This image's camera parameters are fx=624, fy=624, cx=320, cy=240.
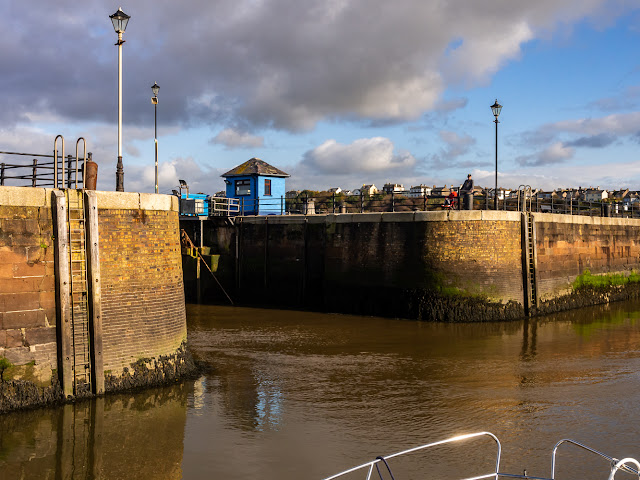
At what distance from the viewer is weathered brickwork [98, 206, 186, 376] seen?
34.0 ft

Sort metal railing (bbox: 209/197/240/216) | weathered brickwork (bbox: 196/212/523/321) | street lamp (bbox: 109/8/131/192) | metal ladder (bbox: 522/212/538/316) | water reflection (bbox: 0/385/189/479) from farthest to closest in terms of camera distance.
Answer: metal railing (bbox: 209/197/240/216) → metal ladder (bbox: 522/212/538/316) → weathered brickwork (bbox: 196/212/523/321) → street lamp (bbox: 109/8/131/192) → water reflection (bbox: 0/385/189/479)

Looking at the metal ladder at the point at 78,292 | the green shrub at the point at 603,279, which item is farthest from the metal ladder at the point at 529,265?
the metal ladder at the point at 78,292

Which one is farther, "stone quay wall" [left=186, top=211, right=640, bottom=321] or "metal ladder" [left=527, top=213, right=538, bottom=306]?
"metal ladder" [left=527, top=213, right=538, bottom=306]

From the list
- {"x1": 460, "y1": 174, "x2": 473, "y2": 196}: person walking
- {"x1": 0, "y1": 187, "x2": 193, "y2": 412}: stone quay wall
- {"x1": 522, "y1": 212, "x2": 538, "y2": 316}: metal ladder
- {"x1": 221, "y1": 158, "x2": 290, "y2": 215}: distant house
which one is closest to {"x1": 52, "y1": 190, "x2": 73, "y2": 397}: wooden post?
{"x1": 0, "y1": 187, "x2": 193, "y2": 412}: stone quay wall

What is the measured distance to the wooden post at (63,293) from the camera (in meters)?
9.75

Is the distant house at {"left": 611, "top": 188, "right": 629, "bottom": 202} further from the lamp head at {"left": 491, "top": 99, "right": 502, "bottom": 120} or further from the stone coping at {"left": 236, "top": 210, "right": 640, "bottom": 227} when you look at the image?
the lamp head at {"left": 491, "top": 99, "right": 502, "bottom": 120}

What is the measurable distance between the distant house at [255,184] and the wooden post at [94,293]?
1789cm

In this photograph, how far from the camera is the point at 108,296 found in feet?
33.9

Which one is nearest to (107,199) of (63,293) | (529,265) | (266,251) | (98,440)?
(63,293)

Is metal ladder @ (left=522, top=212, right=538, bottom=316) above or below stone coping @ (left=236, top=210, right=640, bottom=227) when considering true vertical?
below

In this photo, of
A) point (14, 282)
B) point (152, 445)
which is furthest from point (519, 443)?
point (14, 282)

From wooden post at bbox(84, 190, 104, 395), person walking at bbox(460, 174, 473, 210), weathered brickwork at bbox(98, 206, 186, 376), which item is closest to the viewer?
wooden post at bbox(84, 190, 104, 395)

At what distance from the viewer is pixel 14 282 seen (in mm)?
9461

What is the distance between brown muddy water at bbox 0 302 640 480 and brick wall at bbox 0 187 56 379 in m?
0.95
